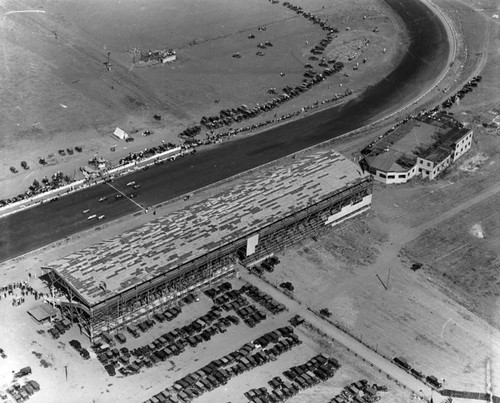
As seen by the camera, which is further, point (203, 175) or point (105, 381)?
point (203, 175)

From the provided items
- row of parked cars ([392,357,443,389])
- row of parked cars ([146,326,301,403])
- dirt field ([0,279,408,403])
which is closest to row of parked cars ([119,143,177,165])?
dirt field ([0,279,408,403])

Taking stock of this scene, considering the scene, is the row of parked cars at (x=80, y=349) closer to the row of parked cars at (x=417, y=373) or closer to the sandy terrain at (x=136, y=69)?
the row of parked cars at (x=417, y=373)

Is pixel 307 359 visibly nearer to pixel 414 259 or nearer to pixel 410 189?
pixel 414 259

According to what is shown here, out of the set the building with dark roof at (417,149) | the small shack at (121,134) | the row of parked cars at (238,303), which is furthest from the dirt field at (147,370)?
the small shack at (121,134)

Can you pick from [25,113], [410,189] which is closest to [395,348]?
[410,189]

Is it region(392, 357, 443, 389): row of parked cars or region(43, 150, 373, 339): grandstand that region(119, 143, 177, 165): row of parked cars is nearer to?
region(43, 150, 373, 339): grandstand

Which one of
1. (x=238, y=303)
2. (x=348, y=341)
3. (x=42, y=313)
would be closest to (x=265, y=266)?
(x=238, y=303)

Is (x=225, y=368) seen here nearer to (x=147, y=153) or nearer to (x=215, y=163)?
(x=215, y=163)
